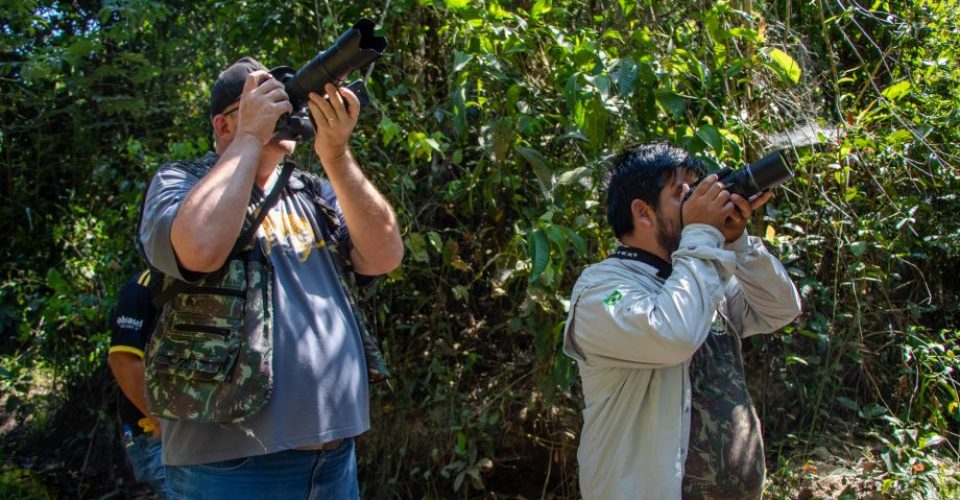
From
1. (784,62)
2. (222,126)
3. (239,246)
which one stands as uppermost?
(784,62)

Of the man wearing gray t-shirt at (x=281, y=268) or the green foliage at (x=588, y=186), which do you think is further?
the green foliage at (x=588, y=186)

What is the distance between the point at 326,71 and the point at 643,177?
774 mm

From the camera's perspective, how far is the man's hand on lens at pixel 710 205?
6.11 feet

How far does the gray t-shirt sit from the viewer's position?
68.2 inches

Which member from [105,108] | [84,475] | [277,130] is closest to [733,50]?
[277,130]

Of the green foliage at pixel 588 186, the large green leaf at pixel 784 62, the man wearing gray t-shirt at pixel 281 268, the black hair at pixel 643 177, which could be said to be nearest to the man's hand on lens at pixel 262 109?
the man wearing gray t-shirt at pixel 281 268

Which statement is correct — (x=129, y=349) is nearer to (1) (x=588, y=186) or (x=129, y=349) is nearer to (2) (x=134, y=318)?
(2) (x=134, y=318)

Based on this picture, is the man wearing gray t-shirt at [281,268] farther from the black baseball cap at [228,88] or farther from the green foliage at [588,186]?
the green foliage at [588,186]

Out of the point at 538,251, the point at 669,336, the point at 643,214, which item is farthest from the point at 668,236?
the point at 538,251

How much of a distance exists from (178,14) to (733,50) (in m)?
3.29

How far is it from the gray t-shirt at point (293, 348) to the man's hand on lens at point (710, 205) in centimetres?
81

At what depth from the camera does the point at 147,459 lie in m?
2.94

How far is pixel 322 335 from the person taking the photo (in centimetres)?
186

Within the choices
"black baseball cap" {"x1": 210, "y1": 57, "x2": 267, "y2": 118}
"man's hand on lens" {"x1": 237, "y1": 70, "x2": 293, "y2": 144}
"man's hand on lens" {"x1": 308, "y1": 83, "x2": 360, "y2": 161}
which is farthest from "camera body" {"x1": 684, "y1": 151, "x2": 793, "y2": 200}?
"black baseball cap" {"x1": 210, "y1": 57, "x2": 267, "y2": 118}
